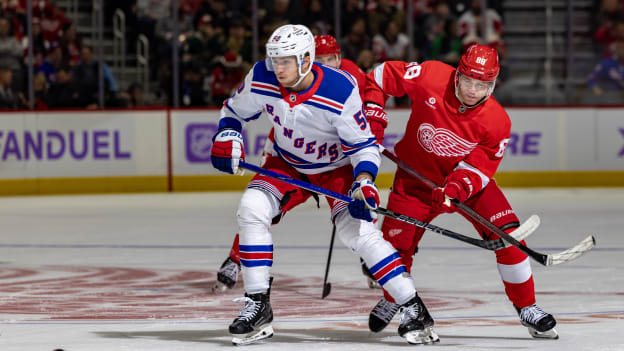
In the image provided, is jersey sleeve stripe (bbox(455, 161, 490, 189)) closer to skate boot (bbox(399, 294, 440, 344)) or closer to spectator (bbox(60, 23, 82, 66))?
skate boot (bbox(399, 294, 440, 344))

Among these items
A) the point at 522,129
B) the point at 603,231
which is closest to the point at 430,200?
the point at 603,231

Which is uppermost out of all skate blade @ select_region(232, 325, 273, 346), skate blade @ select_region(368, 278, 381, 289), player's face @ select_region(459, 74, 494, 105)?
player's face @ select_region(459, 74, 494, 105)

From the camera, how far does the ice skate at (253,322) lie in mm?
4246

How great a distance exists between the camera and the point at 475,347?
418 cm

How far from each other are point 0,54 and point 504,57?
17.0 feet

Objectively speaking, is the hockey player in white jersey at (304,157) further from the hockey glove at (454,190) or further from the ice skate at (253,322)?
the hockey glove at (454,190)

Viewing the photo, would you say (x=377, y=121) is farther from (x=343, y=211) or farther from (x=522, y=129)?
(x=522, y=129)

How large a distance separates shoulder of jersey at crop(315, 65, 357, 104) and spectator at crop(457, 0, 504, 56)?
7.39 m

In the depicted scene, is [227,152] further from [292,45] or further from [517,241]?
[517,241]

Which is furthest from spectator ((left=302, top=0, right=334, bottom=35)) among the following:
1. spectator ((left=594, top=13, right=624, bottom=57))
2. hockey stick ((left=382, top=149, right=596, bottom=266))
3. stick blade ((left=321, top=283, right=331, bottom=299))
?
hockey stick ((left=382, top=149, right=596, bottom=266))

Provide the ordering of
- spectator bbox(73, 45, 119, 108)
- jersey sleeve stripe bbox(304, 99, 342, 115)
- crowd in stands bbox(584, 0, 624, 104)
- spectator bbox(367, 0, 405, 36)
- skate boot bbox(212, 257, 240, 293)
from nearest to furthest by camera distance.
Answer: jersey sleeve stripe bbox(304, 99, 342, 115) < skate boot bbox(212, 257, 240, 293) < spectator bbox(73, 45, 119, 108) < crowd in stands bbox(584, 0, 624, 104) < spectator bbox(367, 0, 405, 36)

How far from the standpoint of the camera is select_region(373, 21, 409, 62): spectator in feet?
37.8

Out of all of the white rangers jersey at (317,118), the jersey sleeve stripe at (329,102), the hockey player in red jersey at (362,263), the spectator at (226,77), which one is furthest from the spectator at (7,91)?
the jersey sleeve stripe at (329,102)

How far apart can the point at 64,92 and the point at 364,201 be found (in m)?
7.45
